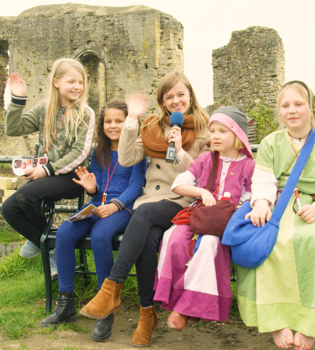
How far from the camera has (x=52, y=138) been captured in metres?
3.82

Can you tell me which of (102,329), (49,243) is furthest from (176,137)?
(102,329)

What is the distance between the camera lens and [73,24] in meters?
16.3

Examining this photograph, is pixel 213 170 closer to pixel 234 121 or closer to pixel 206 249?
pixel 234 121

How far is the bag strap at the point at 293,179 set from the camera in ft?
9.10

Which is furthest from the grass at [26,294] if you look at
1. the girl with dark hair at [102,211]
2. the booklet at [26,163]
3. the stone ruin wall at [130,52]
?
the stone ruin wall at [130,52]

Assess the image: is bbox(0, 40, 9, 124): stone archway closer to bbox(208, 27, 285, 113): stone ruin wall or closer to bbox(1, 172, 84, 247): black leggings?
bbox(208, 27, 285, 113): stone ruin wall

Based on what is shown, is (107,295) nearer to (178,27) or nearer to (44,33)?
(178,27)

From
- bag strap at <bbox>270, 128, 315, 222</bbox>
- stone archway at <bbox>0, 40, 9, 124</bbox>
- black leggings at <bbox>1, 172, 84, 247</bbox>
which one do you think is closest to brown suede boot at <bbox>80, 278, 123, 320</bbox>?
black leggings at <bbox>1, 172, 84, 247</bbox>

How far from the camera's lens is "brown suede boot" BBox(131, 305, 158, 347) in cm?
298

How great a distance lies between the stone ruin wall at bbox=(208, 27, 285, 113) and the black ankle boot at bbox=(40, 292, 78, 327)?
1278 cm

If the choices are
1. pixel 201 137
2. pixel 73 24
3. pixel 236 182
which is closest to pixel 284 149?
pixel 236 182

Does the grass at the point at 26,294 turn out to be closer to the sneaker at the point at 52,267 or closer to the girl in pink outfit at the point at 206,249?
the sneaker at the point at 52,267

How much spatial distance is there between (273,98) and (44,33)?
8.12 metres

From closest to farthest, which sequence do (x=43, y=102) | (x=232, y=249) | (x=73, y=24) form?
(x=232, y=249)
(x=43, y=102)
(x=73, y=24)
